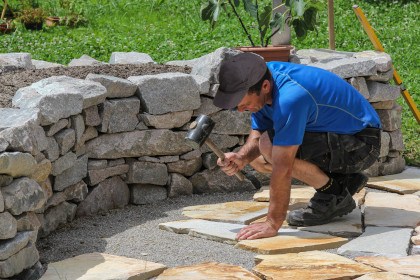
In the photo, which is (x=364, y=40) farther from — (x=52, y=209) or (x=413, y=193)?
(x=52, y=209)

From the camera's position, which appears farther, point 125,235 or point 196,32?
point 196,32

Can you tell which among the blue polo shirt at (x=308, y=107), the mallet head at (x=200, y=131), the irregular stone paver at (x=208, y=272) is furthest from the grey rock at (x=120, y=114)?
the irregular stone paver at (x=208, y=272)

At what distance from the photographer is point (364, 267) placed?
4898mm

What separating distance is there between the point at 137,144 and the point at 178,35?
399cm

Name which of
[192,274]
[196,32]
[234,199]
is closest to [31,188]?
[192,274]

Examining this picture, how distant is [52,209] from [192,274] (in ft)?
4.52

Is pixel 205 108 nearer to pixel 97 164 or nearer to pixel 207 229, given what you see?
pixel 97 164

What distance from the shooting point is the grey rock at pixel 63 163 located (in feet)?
18.9

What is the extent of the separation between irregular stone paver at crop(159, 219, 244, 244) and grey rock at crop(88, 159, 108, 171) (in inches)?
28.5

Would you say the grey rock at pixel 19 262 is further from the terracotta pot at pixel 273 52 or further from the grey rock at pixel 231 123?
the terracotta pot at pixel 273 52

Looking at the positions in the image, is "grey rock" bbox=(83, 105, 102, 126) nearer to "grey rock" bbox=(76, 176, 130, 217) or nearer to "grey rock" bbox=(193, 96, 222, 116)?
"grey rock" bbox=(76, 176, 130, 217)

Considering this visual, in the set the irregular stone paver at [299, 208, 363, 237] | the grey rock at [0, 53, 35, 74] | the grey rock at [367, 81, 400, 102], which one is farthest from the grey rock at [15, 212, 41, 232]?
the grey rock at [367, 81, 400, 102]

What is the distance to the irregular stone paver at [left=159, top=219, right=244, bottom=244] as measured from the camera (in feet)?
18.1

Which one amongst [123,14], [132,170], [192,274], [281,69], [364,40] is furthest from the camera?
[123,14]
